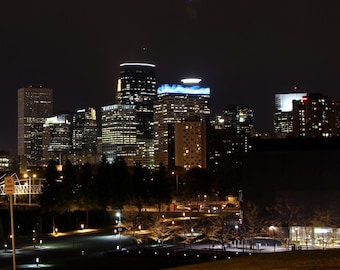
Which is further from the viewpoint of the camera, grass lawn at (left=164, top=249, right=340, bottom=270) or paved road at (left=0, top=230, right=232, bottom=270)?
paved road at (left=0, top=230, right=232, bottom=270)

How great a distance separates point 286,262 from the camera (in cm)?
2953

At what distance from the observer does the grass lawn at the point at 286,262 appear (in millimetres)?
27392

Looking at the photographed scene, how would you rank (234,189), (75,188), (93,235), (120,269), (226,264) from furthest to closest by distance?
1. (234,189)
2. (75,188)
3. (93,235)
4. (120,269)
5. (226,264)

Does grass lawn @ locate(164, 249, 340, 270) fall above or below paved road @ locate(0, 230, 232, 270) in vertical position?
above

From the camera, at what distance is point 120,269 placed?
4753 centimetres

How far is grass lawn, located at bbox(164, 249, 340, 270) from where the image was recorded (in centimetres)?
2739

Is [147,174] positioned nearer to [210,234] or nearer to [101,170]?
[101,170]

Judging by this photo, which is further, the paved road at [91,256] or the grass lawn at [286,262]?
the paved road at [91,256]

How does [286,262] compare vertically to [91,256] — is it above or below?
above

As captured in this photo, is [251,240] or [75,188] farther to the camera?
[75,188]

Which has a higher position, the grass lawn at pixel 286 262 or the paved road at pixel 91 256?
the grass lawn at pixel 286 262

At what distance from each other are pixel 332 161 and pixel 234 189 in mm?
81094

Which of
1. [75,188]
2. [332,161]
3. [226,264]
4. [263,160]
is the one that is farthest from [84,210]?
[226,264]

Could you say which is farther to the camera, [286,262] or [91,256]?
[91,256]
